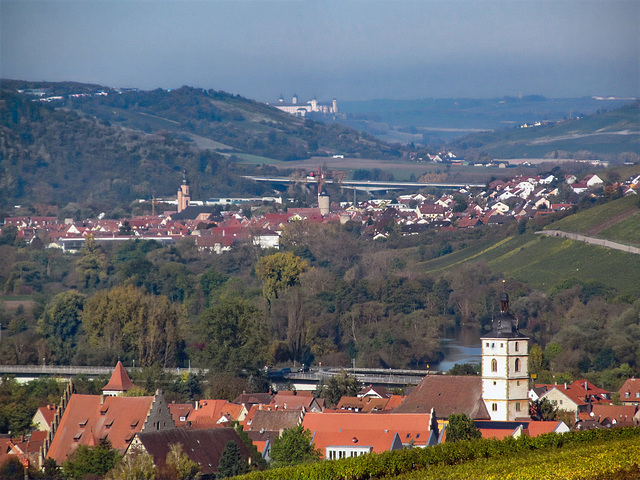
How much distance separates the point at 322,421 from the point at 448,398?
374cm

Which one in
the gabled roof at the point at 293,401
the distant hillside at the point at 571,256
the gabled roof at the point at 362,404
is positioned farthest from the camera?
the distant hillside at the point at 571,256

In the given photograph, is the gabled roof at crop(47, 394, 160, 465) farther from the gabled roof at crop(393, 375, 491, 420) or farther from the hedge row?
the hedge row

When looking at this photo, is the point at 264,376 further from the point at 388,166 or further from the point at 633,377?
the point at 388,166

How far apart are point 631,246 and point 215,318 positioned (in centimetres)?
2905

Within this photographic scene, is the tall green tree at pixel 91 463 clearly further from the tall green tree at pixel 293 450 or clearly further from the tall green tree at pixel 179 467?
the tall green tree at pixel 293 450

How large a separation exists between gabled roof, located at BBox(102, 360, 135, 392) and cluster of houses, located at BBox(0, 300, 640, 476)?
3503mm

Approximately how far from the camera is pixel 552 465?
1992cm

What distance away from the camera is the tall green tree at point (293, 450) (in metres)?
28.6

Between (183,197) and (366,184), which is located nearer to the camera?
(183,197)

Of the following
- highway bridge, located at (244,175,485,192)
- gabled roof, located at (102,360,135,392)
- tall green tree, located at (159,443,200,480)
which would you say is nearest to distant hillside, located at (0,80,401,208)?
highway bridge, located at (244,175,485,192)

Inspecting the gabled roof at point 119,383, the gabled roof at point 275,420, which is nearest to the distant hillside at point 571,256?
the gabled roof at point 119,383

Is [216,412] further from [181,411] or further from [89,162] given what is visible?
[89,162]

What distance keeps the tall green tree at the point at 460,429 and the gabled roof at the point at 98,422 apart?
24.1ft

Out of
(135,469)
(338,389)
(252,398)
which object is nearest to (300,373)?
(338,389)
